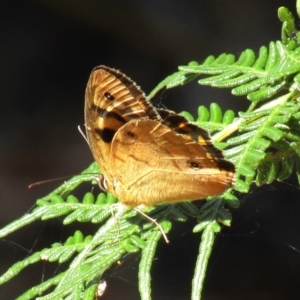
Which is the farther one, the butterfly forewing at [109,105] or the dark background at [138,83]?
the dark background at [138,83]

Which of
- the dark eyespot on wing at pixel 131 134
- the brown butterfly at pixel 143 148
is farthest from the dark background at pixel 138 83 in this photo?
the dark eyespot on wing at pixel 131 134

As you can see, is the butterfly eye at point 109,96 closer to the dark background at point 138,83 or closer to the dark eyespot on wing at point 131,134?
the dark eyespot on wing at point 131,134

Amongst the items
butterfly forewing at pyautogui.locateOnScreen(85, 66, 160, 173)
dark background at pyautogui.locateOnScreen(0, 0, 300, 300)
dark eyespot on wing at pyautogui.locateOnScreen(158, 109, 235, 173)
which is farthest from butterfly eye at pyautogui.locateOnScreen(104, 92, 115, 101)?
dark background at pyautogui.locateOnScreen(0, 0, 300, 300)

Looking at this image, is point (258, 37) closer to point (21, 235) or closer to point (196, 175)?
point (21, 235)

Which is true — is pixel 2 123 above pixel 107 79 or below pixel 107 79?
below

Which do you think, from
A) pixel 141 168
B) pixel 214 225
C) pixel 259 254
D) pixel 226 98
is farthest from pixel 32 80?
pixel 214 225

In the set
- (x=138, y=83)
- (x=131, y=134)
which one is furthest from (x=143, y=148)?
(x=138, y=83)
